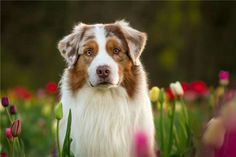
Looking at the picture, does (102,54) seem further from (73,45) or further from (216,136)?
(216,136)

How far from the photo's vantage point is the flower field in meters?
1.35

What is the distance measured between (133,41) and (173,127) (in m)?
0.83

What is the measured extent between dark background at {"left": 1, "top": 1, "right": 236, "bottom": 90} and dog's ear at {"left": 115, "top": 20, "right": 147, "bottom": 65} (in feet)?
49.8

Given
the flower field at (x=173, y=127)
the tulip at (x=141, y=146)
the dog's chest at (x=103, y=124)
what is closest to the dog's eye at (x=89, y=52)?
the dog's chest at (x=103, y=124)

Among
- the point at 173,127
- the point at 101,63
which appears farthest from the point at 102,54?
the point at 173,127

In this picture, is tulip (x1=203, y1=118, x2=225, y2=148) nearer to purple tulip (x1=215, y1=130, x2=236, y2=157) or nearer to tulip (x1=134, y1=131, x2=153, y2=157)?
purple tulip (x1=215, y1=130, x2=236, y2=157)

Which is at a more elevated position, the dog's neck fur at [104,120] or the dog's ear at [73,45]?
the dog's ear at [73,45]

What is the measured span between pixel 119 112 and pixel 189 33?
1707 centimetres

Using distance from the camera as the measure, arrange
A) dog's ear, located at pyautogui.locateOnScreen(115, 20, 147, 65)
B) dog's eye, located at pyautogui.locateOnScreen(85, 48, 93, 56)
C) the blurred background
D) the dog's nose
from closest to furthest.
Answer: the dog's nose
dog's eye, located at pyautogui.locateOnScreen(85, 48, 93, 56)
dog's ear, located at pyautogui.locateOnScreen(115, 20, 147, 65)
the blurred background

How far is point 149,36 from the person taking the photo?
21.2 meters

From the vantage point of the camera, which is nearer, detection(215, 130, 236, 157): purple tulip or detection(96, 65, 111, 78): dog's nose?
detection(215, 130, 236, 157): purple tulip

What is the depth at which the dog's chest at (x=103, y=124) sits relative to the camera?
3953 mm

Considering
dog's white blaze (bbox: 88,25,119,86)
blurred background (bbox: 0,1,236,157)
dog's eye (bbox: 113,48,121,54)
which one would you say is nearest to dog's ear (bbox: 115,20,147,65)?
dog's eye (bbox: 113,48,121,54)

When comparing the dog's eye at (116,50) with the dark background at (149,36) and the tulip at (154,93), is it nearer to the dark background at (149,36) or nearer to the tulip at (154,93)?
the tulip at (154,93)
